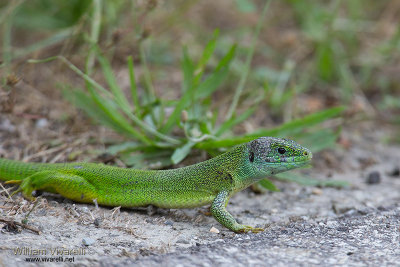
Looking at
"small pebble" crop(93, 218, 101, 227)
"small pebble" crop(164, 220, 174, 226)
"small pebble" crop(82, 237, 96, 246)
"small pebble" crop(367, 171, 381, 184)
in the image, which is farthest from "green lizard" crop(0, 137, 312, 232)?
"small pebble" crop(367, 171, 381, 184)

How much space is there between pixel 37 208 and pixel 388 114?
19.2 feet

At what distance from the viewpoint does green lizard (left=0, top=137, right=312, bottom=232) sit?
3996 mm

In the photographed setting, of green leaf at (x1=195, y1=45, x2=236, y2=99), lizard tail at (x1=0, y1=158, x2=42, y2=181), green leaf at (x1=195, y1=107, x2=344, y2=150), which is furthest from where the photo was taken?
green leaf at (x1=195, y1=45, x2=236, y2=99)

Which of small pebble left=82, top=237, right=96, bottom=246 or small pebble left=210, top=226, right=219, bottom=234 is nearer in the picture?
small pebble left=82, top=237, right=96, bottom=246

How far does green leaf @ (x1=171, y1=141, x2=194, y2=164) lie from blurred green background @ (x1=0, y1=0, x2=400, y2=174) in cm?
11

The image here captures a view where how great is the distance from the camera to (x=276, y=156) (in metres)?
3.99

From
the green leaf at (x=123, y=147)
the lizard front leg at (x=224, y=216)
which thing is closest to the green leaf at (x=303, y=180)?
the lizard front leg at (x=224, y=216)

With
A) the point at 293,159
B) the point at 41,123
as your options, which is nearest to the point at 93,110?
the point at 41,123

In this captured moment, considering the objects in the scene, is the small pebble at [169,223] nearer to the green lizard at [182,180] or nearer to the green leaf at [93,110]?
the green lizard at [182,180]

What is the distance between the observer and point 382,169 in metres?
6.17

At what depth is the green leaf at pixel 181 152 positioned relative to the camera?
455 cm

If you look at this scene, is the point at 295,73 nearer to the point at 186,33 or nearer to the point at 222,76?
the point at 186,33

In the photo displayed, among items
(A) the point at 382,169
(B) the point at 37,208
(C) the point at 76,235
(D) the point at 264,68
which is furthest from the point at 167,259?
(D) the point at 264,68

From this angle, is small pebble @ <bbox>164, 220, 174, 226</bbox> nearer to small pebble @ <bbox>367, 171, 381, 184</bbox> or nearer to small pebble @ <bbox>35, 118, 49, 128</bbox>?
small pebble @ <bbox>35, 118, 49, 128</bbox>
